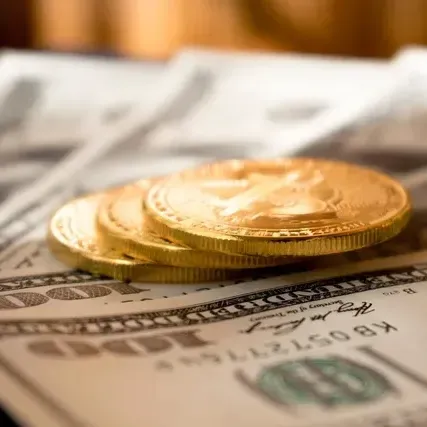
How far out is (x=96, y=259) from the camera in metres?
0.47

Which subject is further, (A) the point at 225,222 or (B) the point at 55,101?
(B) the point at 55,101

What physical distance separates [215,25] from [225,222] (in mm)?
851

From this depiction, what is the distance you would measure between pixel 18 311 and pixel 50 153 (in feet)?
1.40

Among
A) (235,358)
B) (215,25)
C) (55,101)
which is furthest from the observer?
(215,25)

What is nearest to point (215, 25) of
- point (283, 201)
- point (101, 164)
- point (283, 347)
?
point (101, 164)

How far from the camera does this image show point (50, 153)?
2.70 feet

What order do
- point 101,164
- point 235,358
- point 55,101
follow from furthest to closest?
point 55,101 → point 101,164 → point 235,358

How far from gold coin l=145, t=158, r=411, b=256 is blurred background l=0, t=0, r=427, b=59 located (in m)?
0.52

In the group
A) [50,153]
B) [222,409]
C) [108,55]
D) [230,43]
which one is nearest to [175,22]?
[230,43]

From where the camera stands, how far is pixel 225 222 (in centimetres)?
45

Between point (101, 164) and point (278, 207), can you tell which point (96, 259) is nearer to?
Answer: point (278, 207)

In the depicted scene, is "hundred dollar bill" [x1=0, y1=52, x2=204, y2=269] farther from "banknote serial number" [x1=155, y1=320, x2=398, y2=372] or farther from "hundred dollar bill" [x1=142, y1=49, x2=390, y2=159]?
"banknote serial number" [x1=155, y1=320, x2=398, y2=372]

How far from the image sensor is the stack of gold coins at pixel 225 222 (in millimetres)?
433
